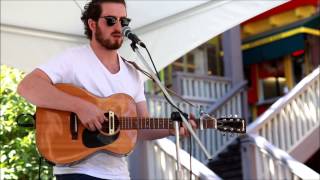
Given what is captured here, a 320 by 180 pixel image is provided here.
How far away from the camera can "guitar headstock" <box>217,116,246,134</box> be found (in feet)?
9.32

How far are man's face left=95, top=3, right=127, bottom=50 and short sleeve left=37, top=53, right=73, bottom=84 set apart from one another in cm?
20

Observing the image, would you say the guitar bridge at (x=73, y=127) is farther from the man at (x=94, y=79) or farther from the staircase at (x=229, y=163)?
the staircase at (x=229, y=163)

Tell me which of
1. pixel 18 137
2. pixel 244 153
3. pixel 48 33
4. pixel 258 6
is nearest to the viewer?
pixel 258 6

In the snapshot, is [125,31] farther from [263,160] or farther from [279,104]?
[279,104]

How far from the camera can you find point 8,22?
466cm

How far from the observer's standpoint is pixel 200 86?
10734mm

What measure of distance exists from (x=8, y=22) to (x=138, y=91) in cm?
212

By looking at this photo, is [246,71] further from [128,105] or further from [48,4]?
[128,105]

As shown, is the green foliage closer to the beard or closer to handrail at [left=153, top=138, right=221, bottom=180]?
handrail at [left=153, top=138, right=221, bottom=180]

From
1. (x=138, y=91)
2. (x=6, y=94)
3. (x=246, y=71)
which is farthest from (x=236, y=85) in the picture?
(x=138, y=91)

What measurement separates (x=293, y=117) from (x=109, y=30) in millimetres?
5722

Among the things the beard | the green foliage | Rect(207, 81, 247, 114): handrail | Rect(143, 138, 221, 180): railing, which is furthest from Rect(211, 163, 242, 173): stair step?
the beard

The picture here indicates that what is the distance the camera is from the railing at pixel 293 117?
7.56 metres

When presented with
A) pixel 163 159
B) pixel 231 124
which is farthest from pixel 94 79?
pixel 163 159
